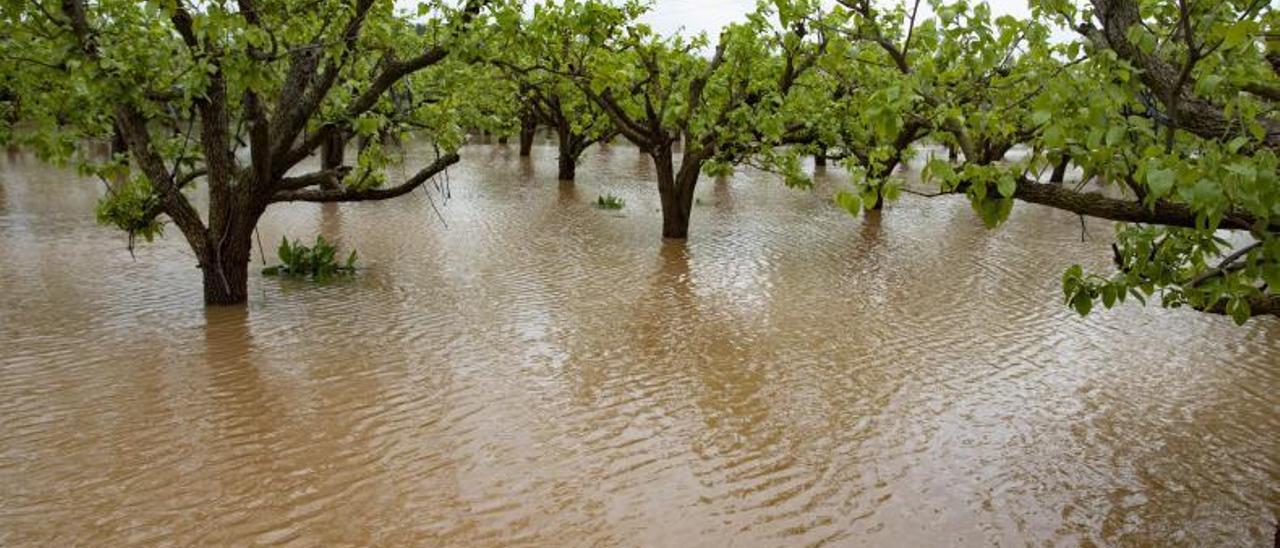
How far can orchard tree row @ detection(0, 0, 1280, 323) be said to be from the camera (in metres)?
4.01

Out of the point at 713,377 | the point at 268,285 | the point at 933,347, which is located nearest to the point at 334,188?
the point at 268,285

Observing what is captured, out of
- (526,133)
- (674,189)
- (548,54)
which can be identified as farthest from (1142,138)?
(526,133)

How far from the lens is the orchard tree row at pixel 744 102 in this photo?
4008 millimetres

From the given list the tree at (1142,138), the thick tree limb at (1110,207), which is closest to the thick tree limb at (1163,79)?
the tree at (1142,138)

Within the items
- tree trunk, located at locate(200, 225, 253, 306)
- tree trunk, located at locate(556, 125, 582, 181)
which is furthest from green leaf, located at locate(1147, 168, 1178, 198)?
tree trunk, located at locate(556, 125, 582, 181)

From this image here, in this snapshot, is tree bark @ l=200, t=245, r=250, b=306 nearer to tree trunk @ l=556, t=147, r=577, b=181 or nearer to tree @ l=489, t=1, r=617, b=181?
tree @ l=489, t=1, r=617, b=181

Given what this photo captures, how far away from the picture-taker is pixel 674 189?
16234mm

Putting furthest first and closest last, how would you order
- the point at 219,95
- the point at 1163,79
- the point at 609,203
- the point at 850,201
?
the point at 609,203, the point at 219,95, the point at 1163,79, the point at 850,201

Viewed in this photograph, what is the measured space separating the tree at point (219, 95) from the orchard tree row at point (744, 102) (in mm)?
32

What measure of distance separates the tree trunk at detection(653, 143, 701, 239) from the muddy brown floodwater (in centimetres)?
235

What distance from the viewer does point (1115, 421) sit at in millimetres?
7445

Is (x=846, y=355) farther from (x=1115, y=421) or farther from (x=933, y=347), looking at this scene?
(x=1115, y=421)

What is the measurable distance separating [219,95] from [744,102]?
8044 mm

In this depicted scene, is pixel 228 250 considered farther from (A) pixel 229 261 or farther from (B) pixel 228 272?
(B) pixel 228 272
